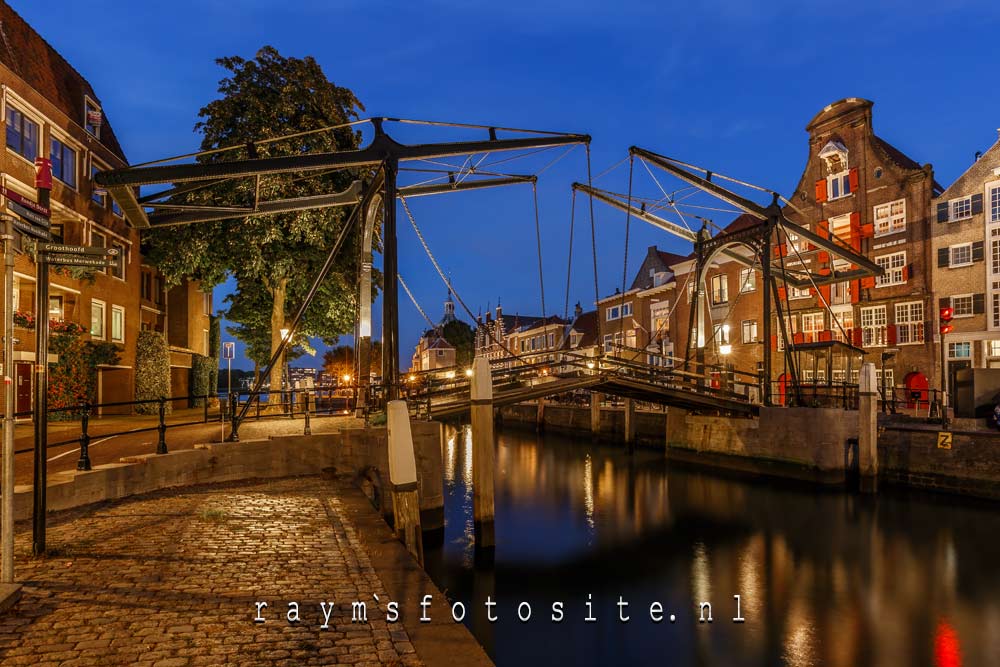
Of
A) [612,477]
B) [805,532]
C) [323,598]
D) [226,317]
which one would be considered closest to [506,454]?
[612,477]

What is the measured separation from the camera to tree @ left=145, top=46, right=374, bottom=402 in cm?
2175

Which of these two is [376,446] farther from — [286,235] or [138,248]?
[138,248]

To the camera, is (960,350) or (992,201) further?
(960,350)

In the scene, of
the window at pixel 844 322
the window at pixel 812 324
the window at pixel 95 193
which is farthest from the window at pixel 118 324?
the window at pixel 812 324

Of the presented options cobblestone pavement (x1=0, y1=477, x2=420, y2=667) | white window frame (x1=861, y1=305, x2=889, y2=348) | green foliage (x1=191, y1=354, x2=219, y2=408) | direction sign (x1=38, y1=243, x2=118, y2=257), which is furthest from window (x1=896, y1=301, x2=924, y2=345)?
green foliage (x1=191, y1=354, x2=219, y2=408)

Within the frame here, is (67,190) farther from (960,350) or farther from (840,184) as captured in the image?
(960,350)

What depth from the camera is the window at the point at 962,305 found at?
89.2 feet

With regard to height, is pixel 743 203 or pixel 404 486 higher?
pixel 743 203

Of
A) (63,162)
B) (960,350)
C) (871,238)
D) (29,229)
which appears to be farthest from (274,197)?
(960,350)

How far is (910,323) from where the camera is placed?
29.2 m

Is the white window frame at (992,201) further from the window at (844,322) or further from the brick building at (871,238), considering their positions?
the window at (844,322)

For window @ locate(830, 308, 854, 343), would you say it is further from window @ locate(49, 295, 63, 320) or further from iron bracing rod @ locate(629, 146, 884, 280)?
window @ locate(49, 295, 63, 320)

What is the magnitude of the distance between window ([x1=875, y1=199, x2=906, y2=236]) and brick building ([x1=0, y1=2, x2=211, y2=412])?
33253mm

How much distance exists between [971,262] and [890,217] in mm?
4352
